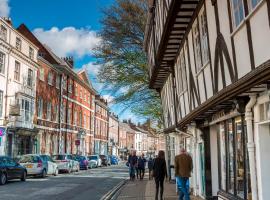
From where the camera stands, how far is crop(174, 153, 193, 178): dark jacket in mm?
12258

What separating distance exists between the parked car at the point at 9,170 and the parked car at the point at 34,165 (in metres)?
3.08

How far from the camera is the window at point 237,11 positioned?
7.61 metres

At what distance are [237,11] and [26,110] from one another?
99.9 feet

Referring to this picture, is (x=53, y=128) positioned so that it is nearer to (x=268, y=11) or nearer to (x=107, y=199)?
(x=107, y=199)

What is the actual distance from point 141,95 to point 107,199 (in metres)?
13.2

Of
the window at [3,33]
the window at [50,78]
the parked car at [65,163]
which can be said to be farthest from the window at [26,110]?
the window at [50,78]

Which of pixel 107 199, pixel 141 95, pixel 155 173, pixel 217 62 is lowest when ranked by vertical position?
pixel 107 199

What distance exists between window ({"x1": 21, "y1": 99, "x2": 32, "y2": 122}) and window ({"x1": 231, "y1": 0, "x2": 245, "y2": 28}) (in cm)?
2925

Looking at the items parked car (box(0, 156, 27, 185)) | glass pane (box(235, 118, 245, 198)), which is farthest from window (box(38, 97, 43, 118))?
glass pane (box(235, 118, 245, 198))

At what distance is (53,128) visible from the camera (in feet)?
146

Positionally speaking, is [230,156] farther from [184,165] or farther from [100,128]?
[100,128]

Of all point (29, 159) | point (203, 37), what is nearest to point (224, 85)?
point (203, 37)

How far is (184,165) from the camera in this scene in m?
12.3

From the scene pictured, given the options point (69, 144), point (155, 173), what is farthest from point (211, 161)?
point (69, 144)
